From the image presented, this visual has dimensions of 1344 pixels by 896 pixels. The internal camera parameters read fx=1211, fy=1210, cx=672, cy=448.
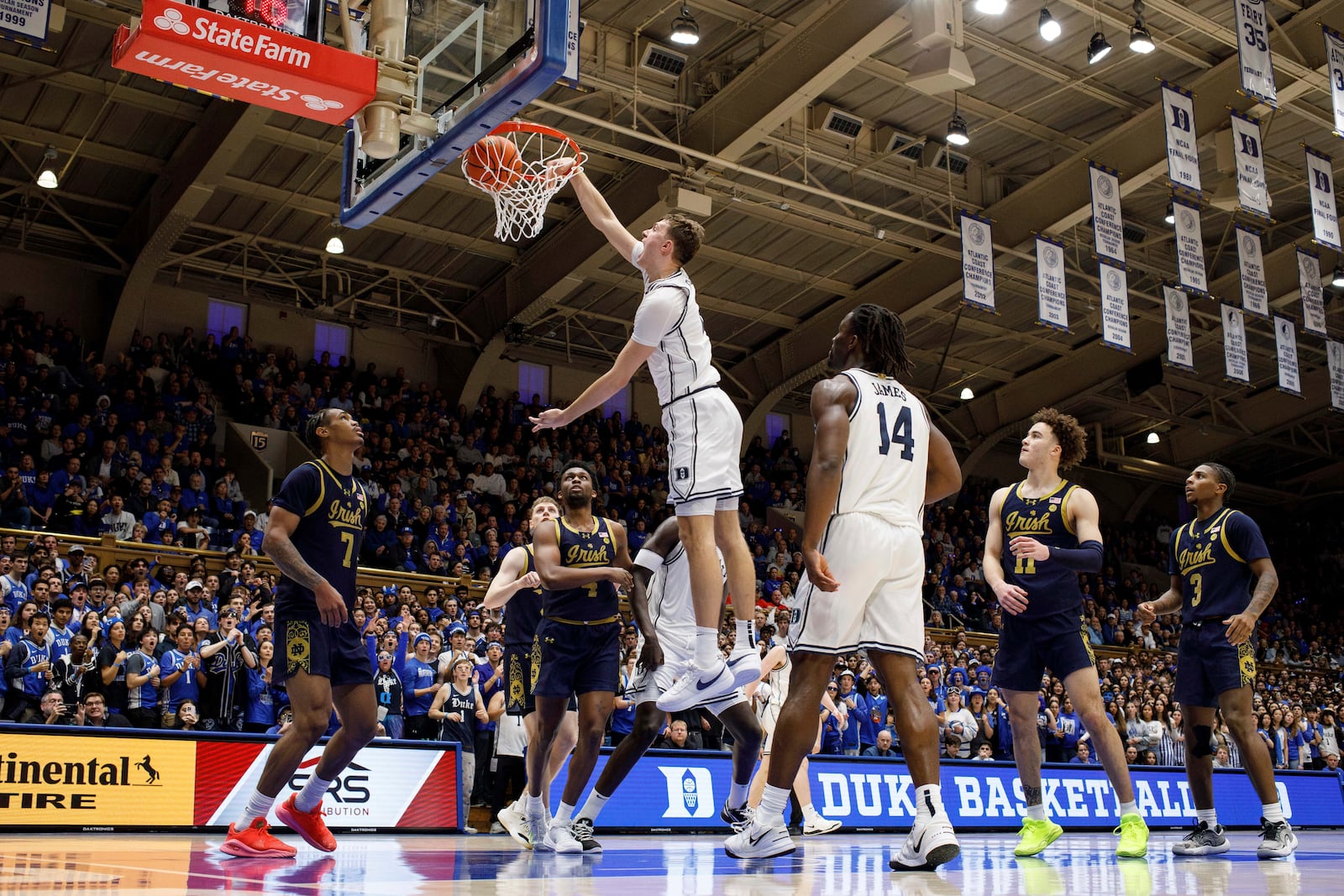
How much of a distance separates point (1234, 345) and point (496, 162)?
17424mm

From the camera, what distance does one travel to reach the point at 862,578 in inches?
201

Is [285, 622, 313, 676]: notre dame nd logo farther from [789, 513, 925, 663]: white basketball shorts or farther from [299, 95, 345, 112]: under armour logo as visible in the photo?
[299, 95, 345, 112]: under armour logo

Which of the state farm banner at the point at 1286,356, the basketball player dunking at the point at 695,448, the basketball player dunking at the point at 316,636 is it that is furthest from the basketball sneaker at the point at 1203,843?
the state farm banner at the point at 1286,356

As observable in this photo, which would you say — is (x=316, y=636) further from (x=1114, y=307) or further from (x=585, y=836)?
(x=1114, y=307)

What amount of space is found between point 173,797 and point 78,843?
172 cm

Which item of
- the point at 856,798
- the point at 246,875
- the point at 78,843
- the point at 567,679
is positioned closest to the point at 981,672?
the point at 856,798

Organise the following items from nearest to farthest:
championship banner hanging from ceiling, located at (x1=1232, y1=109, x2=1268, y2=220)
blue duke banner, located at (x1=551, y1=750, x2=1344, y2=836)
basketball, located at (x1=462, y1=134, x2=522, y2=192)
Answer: basketball, located at (x1=462, y1=134, x2=522, y2=192)
blue duke banner, located at (x1=551, y1=750, x2=1344, y2=836)
championship banner hanging from ceiling, located at (x1=1232, y1=109, x2=1268, y2=220)

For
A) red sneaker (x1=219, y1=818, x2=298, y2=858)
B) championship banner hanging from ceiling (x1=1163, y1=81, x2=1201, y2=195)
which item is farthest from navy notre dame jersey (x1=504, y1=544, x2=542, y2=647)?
championship banner hanging from ceiling (x1=1163, y1=81, x2=1201, y2=195)

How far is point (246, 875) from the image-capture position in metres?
4.57

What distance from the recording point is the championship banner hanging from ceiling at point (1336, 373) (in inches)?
930

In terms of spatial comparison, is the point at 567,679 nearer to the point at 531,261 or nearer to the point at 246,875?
the point at 246,875

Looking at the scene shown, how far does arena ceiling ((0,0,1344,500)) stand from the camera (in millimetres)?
19250

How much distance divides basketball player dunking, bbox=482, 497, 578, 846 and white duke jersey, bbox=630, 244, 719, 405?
1903mm

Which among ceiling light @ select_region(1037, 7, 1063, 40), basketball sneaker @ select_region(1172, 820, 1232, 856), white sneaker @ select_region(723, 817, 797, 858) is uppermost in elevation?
ceiling light @ select_region(1037, 7, 1063, 40)
